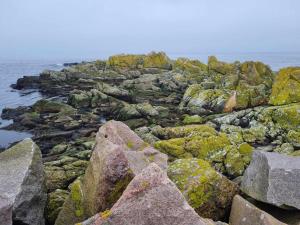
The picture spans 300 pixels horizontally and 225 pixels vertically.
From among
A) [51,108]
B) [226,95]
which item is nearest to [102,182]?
[226,95]

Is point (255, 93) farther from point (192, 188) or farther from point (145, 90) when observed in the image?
point (192, 188)

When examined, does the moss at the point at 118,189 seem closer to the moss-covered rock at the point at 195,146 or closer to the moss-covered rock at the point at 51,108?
the moss-covered rock at the point at 195,146

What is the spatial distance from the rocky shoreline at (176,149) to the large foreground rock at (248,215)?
3 centimetres

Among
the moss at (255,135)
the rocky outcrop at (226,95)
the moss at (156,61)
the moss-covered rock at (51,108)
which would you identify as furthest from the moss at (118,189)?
the moss at (156,61)

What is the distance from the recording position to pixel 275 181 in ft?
30.5

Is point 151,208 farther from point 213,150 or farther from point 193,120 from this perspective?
point 193,120

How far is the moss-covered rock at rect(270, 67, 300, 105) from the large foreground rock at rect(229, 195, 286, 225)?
1964 centimetres

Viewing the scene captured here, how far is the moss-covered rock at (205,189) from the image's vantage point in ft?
32.4

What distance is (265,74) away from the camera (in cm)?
4766

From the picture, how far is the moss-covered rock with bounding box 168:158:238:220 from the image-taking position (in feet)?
32.4

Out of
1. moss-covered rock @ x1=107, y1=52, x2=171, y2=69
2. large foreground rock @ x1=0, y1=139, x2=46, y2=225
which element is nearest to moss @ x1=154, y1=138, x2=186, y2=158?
large foreground rock @ x1=0, y1=139, x2=46, y2=225

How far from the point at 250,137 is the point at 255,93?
13.1 metres

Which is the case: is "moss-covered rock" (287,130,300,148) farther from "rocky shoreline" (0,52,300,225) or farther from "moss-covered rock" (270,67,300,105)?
"moss-covered rock" (270,67,300,105)

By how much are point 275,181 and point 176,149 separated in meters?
6.72
